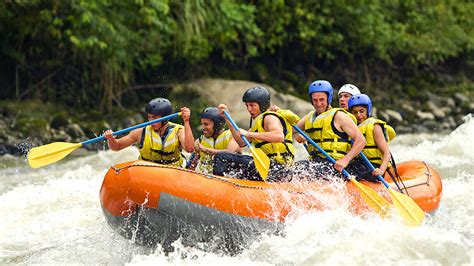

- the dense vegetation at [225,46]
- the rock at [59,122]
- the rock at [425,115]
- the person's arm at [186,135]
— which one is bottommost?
the rock at [425,115]

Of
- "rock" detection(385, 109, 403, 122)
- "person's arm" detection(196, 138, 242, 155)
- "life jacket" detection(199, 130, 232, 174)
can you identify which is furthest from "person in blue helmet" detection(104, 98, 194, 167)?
"rock" detection(385, 109, 403, 122)

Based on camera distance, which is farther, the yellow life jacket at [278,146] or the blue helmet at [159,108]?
the blue helmet at [159,108]

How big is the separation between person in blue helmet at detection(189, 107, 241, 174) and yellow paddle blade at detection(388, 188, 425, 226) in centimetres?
146

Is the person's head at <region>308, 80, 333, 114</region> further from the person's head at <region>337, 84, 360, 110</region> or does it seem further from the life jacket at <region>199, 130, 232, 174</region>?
the life jacket at <region>199, 130, 232, 174</region>

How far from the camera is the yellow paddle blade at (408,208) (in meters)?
7.31

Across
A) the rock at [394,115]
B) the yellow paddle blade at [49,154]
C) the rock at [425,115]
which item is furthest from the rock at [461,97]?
the yellow paddle blade at [49,154]

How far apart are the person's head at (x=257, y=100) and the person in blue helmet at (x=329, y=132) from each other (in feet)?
1.81

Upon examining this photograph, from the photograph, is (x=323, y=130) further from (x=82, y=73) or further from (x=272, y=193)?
(x=82, y=73)

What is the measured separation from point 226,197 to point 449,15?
1623cm

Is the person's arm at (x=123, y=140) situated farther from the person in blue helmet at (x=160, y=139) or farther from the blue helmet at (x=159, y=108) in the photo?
the blue helmet at (x=159, y=108)

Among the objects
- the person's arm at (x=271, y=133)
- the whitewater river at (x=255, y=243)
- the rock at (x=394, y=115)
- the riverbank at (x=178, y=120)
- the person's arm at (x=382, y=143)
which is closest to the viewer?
the whitewater river at (x=255, y=243)

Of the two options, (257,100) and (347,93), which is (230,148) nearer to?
(257,100)

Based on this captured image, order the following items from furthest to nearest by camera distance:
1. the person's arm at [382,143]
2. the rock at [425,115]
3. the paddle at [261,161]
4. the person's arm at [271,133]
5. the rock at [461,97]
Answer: the rock at [461,97] < the rock at [425,115] < the person's arm at [382,143] < the person's arm at [271,133] < the paddle at [261,161]

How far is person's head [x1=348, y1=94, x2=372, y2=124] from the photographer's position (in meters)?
8.06
